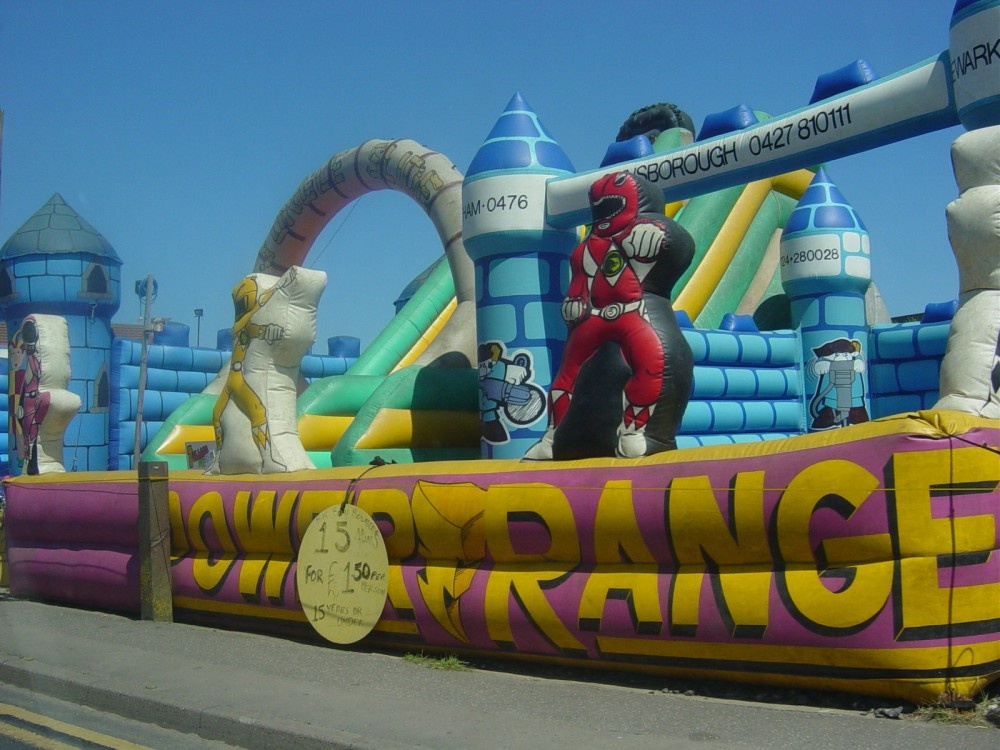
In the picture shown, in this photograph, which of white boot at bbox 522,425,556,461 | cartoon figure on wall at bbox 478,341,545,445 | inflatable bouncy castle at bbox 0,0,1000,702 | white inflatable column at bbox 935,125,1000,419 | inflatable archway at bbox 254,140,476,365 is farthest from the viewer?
inflatable archway at bbox 254,140,476,365

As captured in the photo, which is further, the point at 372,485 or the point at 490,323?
the point at 490,323

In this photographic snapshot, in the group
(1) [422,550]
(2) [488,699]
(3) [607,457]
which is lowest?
(2) [488,699]

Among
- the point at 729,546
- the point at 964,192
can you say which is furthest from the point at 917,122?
the point at 729,546

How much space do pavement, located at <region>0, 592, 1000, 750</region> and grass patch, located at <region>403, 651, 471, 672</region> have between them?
0.05 metres

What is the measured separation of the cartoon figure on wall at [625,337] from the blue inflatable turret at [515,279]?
3.48 metres

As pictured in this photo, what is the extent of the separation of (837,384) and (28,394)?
9.47 meters

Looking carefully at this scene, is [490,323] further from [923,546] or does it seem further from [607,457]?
[923,546]

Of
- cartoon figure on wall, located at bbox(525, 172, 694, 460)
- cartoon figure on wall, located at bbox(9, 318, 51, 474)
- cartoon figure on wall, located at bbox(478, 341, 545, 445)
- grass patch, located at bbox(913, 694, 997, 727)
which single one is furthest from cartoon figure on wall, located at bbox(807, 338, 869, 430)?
grass patch, located at bbox(913, 694, 997, 727)

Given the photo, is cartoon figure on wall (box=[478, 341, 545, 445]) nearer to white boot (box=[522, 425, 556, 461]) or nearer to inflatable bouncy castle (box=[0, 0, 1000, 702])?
inflatable bouncy castle (box=[0, 0, 1000, 702])

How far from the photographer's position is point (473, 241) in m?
10.1

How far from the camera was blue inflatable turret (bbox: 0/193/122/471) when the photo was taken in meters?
16.6

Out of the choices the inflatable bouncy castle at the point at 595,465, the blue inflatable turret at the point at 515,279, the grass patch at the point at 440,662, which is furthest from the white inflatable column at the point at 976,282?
the blue inflatable turret at the point at 515,279

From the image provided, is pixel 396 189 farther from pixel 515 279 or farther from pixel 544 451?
pixel 544 451

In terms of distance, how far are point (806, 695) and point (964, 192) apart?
2.49 m
